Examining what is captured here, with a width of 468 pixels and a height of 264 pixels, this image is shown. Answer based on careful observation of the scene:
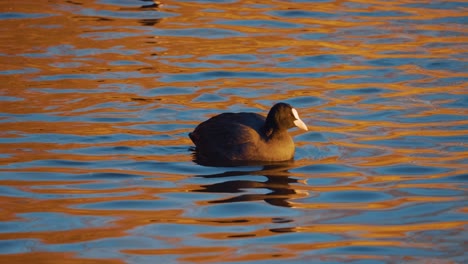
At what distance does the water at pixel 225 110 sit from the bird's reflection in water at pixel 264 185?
3 centimetres

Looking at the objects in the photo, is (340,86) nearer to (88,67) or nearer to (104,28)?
(88,67)

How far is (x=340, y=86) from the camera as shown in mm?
15562

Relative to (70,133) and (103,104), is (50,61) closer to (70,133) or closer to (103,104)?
(103,104)

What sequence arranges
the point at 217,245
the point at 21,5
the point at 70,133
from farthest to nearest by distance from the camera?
the point at 21,5
the point at 70,133
the point at 217,245

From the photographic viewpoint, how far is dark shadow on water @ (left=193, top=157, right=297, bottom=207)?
33.5ft

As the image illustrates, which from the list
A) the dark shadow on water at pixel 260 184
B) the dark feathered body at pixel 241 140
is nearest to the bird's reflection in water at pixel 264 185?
the dark shadow on water at pixel 260 184

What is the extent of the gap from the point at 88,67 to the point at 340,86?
3.66 m

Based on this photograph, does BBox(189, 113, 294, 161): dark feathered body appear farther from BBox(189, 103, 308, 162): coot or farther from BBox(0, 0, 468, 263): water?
BBox(0, 0, 468, 263): water

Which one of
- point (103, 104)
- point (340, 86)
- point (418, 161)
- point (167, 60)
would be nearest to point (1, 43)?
point (167, 60)

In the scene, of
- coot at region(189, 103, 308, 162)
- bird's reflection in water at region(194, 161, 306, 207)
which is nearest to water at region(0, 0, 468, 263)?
bird's reflection in water at region(194, 161, 306, 207)

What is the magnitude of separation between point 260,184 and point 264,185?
0.16ft

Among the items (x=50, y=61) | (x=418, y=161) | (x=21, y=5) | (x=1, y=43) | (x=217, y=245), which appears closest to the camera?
(x=217, y=245)

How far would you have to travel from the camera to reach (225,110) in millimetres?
14219

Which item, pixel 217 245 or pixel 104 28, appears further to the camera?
pixel 104 28
